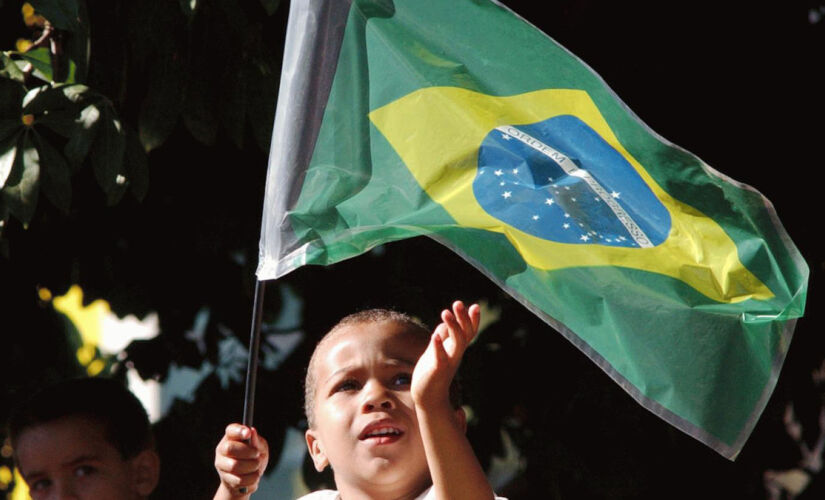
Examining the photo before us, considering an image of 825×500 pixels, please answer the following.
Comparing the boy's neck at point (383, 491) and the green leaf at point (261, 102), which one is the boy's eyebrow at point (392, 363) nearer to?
the boy's neck at point (383, 491)

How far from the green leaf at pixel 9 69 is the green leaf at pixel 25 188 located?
0.22 meters

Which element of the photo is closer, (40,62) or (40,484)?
(40,484)

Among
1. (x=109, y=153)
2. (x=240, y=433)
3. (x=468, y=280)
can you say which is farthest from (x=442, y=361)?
(x=468, y=280)

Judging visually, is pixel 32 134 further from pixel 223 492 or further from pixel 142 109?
pixel 223 492

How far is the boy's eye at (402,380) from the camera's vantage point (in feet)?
9.83

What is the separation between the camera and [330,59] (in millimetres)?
3070

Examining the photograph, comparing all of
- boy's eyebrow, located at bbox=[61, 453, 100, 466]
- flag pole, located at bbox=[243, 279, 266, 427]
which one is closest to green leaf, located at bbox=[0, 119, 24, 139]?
boy's eyebrow, located at bbox=[61, 453, 100, 466]

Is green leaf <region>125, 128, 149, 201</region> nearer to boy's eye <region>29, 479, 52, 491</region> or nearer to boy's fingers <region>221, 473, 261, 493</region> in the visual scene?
boy's eye <region>29, 479, 52, 491</region>

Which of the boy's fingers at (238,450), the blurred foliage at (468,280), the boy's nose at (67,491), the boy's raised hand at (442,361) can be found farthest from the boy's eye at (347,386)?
the blurred foliage at (468,280)

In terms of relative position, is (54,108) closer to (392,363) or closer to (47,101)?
(47,101)

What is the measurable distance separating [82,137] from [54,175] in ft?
0.41

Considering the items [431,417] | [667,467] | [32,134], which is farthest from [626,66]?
[431,417]

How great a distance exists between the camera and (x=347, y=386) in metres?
3.04

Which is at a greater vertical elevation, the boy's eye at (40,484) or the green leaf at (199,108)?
the green leaf at (199,108)
